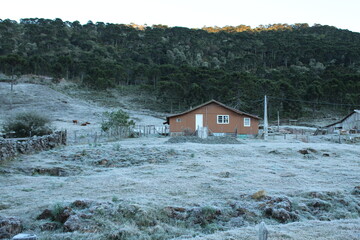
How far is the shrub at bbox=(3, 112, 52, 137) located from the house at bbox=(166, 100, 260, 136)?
550 inches

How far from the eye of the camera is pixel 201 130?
3053 cm

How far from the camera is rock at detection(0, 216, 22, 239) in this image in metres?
6.16

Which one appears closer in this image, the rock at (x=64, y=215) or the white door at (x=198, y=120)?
the rock at (x=64, y=215)

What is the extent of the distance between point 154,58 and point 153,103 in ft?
109

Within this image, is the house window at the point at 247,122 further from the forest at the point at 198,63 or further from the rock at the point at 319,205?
the rock at the point at 319,205

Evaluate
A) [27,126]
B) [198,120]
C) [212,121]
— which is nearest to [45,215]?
[27,126]

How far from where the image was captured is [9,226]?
6316mm

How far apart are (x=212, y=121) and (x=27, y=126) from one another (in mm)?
18395

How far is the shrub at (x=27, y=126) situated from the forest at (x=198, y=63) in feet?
123

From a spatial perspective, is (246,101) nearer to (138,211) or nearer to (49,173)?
(49,173)

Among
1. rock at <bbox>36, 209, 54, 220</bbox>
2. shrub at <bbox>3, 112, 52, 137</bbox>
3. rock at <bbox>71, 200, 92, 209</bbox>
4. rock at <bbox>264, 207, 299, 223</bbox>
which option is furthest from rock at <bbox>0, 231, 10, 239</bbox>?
shrub at <bbox>3, 112, 52, 137</bbox>

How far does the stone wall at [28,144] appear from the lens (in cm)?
1448

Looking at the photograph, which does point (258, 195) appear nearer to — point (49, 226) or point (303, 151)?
point (49, 226)

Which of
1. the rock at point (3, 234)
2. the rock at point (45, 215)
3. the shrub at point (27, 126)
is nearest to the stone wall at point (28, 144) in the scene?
the shrub at point (27, 126)
